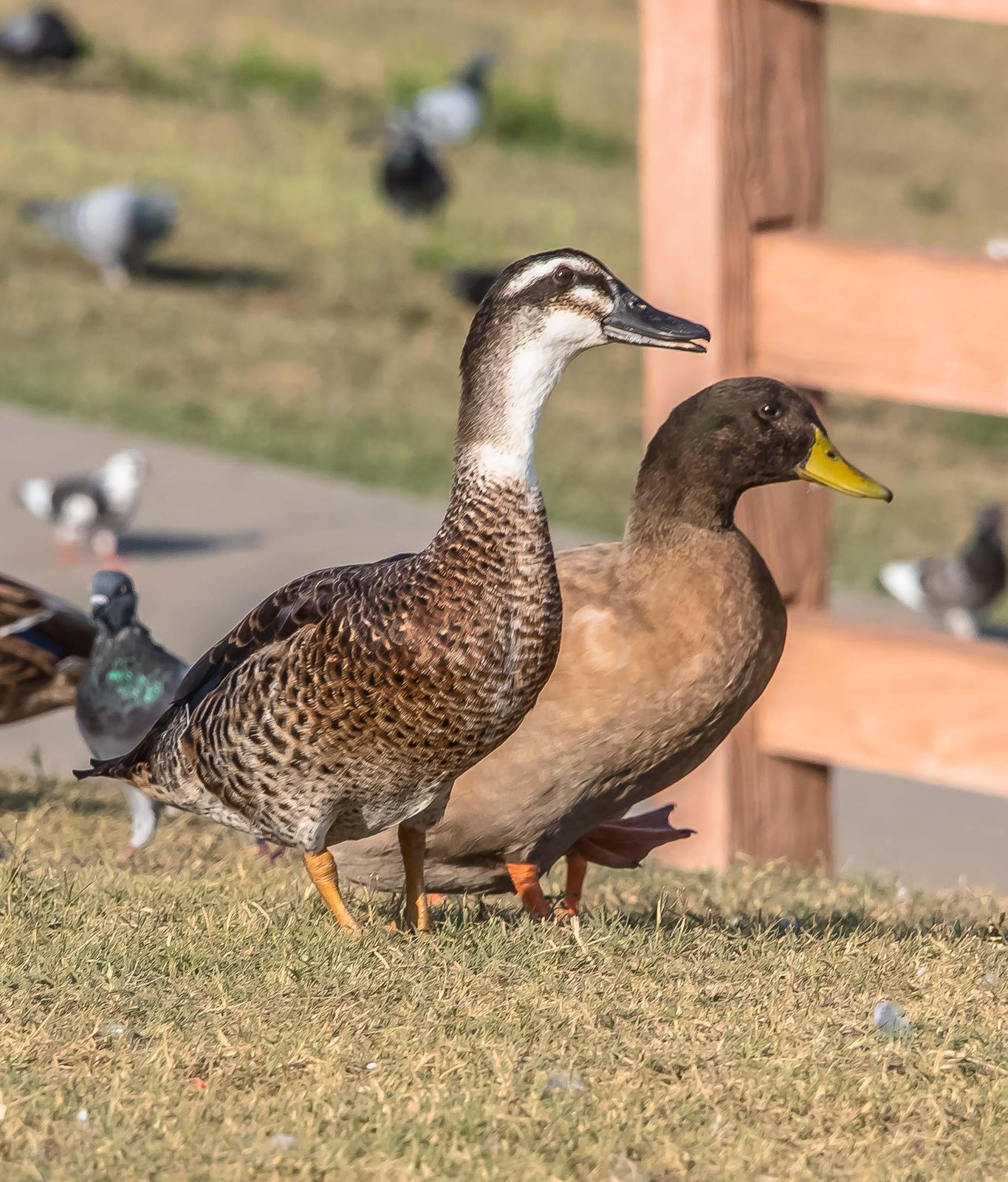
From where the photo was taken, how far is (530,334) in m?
3.86

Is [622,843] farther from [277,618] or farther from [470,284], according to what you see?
[470,284]

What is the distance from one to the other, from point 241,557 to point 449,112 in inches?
555

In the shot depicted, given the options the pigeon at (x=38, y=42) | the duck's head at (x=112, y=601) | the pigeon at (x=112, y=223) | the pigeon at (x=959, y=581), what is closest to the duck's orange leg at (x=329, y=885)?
the duck's head at (x=112, y=601)

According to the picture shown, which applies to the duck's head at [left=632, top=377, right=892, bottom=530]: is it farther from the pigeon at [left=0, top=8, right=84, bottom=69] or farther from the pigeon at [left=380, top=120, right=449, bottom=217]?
the pigeon at [left=0, top=8, right=84, bottom=69]

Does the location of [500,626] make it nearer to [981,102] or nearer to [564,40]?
[981,102]

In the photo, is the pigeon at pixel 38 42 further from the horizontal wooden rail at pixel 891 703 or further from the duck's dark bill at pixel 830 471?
the duck's dark bill at pixel 830 471

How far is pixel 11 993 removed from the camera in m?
3.86

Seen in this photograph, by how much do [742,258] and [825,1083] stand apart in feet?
11.3

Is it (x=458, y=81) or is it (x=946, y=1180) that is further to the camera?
(x=458, y=81)

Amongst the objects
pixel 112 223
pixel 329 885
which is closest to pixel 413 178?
pixel 112 223

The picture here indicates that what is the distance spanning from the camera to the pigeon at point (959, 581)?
11141 mm

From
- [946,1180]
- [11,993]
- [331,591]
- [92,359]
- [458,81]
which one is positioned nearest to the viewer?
[946,1180]

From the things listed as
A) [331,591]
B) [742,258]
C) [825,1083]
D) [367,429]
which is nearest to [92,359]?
[367,429]

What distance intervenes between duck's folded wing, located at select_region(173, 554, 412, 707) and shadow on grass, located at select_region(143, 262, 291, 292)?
1282cm
